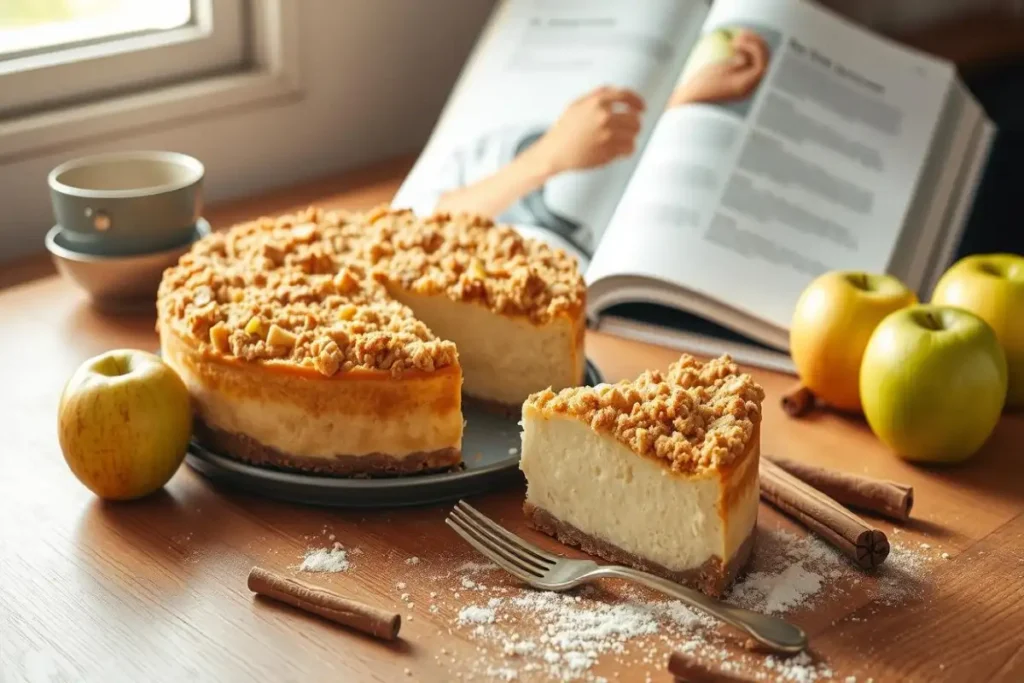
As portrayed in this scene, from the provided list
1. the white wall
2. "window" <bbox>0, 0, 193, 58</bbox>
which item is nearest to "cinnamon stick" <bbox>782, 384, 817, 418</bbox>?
the white wall

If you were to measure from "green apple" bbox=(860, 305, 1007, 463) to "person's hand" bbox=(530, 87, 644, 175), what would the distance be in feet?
2.10

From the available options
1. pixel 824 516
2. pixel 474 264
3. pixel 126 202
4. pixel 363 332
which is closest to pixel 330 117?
pixel 126 202

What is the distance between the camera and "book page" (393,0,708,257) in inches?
76.9

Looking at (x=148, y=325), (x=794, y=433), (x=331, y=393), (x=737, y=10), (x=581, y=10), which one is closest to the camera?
(x=331, y=393)

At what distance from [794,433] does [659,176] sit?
503 mm

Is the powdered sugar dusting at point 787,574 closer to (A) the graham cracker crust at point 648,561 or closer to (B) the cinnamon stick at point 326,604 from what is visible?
(A) the graham cracker crust at point 648,561

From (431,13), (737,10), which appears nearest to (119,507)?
(737,10)

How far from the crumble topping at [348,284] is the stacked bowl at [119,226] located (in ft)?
0.48

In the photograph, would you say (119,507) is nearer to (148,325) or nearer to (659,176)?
(148,325)

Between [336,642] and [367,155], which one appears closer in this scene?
[336,642]

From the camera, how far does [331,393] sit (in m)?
1.34

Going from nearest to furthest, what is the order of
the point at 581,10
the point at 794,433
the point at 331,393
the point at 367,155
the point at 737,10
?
the point at 331,393 → the point at 794,433 → the point at 737,10 → the point at 581,10 → the point at 367,155

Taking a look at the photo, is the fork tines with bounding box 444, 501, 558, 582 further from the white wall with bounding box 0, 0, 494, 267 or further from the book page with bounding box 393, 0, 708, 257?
the white wall with bounding box 0, 0, 494, 267

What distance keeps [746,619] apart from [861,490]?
12.4 inches
